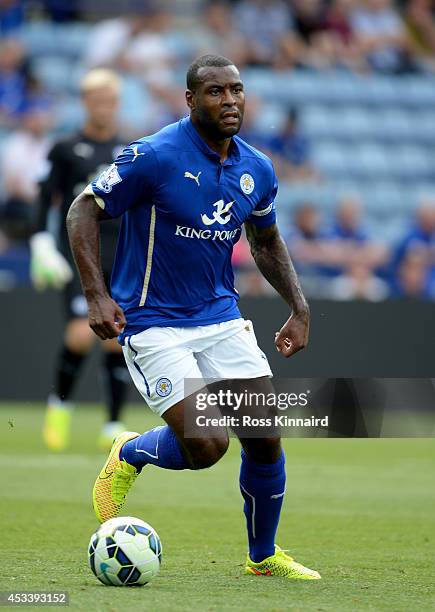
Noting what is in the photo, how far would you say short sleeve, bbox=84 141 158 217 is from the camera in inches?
205

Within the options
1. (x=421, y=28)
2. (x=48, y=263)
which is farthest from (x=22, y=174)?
(x=421, y=28)

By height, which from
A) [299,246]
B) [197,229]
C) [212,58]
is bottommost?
[299,246]

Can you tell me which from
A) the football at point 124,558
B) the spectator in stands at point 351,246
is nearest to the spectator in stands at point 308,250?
the spectator in stands at point 351,246

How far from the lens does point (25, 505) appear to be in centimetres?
733

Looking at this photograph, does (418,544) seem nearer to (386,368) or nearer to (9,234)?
(386,368)

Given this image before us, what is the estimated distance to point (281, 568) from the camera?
17.4 ft

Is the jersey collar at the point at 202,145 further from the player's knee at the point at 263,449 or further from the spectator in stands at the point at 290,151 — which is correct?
the spectator in stands at the point at 290,151

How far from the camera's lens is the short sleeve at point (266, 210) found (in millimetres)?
5637

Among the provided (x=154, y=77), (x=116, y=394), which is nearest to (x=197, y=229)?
(x=116, y=394)

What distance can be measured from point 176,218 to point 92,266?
1.40 feet

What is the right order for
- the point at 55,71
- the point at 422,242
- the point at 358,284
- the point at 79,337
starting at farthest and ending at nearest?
the point at 55,71 → the point at 422,242 → the point at 358,284 → the point at 79,337

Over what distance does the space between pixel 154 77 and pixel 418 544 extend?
11.8 metres

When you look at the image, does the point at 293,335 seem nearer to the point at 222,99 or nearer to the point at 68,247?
the point at 222,99

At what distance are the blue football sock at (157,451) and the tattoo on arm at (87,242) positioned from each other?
0.73 m
